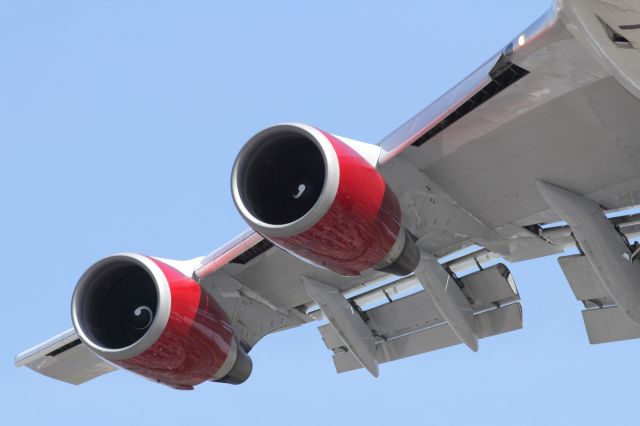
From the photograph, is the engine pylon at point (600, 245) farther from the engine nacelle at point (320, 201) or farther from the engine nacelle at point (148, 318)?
the engine nacelle at point (148, 318)

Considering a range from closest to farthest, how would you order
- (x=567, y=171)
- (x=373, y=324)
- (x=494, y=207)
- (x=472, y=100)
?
(x=472, y=100) < (x=567, y=171) < (x=494, y=207) < (x=373, y=324)

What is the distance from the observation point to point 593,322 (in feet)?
48.9

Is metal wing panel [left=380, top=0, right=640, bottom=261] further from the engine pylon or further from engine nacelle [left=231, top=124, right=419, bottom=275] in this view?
engine nacelle [left=231, top=124, right=419, bottom=275]

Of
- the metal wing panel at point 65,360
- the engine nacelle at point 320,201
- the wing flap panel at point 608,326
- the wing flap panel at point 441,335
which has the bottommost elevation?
the wing flap panel at point 608,326

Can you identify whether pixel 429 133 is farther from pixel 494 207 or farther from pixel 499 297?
pixel 499 297

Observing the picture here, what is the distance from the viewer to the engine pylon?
12906 mm

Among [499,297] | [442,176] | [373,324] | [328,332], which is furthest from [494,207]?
[328,332]

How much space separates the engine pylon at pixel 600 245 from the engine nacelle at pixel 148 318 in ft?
17.5

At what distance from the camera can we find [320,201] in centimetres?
1221

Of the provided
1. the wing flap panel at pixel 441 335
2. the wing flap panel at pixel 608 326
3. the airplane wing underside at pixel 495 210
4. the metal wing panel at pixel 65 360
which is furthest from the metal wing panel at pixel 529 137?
the metal wing panel at pixel 65 360

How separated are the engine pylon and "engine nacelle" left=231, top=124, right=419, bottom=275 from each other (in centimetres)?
189

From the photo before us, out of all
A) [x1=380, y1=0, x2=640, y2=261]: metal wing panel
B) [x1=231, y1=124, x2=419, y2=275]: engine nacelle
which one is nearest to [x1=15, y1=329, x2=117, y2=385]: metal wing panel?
[x1=231, y1=124, x2=419, y2=275]: engine nacelle

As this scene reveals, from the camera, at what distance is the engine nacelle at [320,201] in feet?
40.5

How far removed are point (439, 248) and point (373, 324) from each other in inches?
82.3
